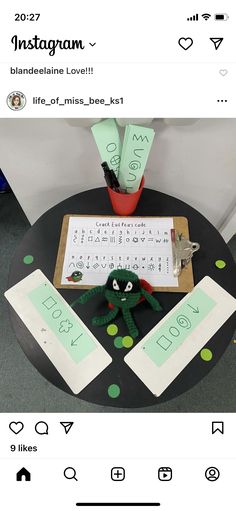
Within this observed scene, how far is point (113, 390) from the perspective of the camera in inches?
25.8

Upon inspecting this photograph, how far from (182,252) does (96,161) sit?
1.36 feet

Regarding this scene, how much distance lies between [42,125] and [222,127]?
48 centimetres

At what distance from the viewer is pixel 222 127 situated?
846 mm

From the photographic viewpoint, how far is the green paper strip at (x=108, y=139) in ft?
2.43
